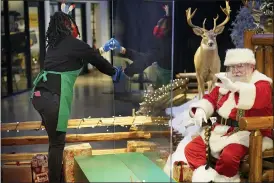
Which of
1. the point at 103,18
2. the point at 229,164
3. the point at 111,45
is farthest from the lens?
the point at 103,18

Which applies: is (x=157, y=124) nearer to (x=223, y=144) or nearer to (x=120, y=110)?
(x=223, y=144)

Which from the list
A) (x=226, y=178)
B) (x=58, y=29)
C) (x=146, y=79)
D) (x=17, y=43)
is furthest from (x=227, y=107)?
(x=17, y=43)

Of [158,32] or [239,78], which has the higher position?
[158,32]

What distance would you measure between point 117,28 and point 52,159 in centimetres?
121

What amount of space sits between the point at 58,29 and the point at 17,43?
6017 mm

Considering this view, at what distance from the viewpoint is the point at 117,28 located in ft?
13.3

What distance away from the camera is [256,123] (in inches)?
114

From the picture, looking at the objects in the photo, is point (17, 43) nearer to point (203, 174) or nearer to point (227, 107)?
point (227, 107)

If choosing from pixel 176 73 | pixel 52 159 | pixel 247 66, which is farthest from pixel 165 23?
pixel 176 73

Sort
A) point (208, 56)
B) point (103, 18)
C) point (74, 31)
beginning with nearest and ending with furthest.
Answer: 1. point (74, 31)
2. point (208, 56)
3. point (103, 18)

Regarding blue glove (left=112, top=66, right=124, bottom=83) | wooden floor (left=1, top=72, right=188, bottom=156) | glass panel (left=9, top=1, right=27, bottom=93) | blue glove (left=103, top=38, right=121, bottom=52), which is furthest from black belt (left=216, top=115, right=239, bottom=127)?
glass panel (left=9, top=1, right=27, bottom=93)

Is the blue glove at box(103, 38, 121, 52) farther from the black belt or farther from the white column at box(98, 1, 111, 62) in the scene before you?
the white column at box(98, 1, 111, 62)

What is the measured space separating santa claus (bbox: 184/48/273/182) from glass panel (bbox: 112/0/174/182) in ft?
0.96

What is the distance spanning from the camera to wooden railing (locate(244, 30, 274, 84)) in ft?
10.7
